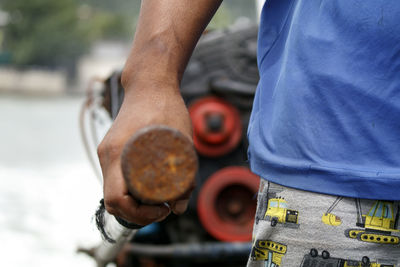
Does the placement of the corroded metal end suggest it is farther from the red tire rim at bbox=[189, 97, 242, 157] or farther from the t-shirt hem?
the red tire rim at bbox=[189, 97, 242, 157]

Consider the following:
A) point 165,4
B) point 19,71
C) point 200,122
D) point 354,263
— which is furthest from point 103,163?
point 19,71

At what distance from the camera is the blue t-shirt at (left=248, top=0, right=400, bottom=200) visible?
2.68ft

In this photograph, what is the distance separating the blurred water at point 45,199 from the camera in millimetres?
3943

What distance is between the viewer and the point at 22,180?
20.0 feet

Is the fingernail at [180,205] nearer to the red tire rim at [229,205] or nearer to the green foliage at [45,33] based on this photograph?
the red tire rim at [229,205]

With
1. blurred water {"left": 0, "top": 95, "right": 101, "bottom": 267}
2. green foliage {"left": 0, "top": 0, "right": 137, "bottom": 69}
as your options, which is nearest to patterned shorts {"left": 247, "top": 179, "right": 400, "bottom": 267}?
blurred water {"left": 0, "top": 95, "right": 101, "bottom": 267}

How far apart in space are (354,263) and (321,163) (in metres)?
0.15

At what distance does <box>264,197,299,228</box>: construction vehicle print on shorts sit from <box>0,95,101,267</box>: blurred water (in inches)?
37.1

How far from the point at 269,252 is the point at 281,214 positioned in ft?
0.21

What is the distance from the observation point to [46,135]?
974cm

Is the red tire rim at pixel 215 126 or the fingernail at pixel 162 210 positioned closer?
the fingernail at pixel 162 210

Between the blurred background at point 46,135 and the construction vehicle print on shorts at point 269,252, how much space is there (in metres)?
0.29

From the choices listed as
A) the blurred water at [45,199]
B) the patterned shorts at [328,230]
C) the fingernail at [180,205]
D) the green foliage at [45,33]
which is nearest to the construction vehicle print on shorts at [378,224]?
the patterned shorts at [328,230]

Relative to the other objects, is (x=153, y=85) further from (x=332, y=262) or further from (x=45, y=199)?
(x=45, y=199)
